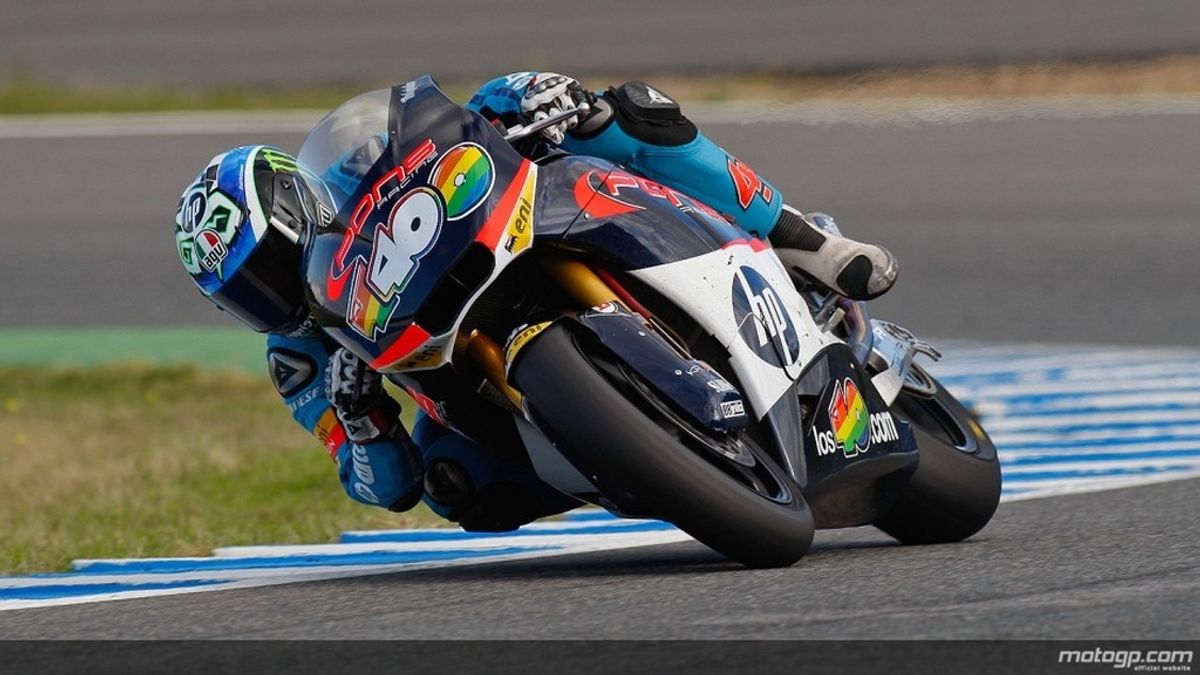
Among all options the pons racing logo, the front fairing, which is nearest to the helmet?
the front fairing

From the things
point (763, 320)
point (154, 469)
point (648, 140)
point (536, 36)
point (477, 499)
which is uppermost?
point (648, 140)

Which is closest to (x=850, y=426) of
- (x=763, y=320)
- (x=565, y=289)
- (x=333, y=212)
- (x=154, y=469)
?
(x=763, y=320)

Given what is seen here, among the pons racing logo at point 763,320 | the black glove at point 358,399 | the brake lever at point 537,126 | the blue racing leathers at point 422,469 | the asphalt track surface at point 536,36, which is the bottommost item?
the asphalt track surface at point 536,36

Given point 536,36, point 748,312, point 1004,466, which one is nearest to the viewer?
point 748,312

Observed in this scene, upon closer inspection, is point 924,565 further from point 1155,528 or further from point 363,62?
point 363,62

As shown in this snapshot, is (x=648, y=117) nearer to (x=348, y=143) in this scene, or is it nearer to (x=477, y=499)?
(x=348, y=143)

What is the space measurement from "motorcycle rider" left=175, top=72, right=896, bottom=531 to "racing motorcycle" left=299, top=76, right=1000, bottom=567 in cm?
12

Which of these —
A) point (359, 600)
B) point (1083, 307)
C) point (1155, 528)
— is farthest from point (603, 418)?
point (1083, 307)

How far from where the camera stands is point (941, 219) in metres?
12.3

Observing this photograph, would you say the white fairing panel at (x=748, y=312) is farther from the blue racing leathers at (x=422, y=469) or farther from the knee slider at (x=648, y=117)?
the blue racing leathers at (x=422, y=469)

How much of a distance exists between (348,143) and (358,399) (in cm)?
67

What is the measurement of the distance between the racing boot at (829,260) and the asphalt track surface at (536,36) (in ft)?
29.0

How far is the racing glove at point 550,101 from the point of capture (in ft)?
15.4

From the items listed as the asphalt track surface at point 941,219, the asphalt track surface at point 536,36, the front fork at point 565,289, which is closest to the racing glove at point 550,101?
the front fork at point 565,289
